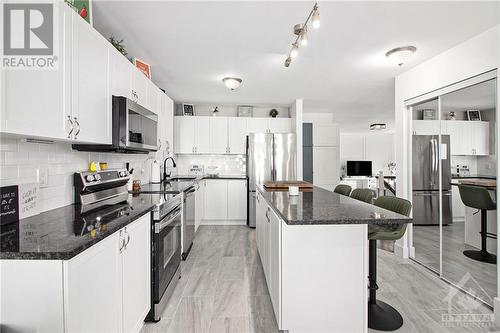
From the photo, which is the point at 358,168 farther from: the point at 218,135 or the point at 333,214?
the point at 333,214

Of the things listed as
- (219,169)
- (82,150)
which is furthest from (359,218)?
(219,169)

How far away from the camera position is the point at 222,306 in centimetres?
216

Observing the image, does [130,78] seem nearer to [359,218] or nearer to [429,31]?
[359,218]

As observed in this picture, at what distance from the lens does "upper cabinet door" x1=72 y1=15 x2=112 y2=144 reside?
1.55 meters

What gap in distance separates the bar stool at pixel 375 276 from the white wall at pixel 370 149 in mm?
7118

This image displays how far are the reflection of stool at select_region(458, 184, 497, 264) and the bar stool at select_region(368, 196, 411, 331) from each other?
0.92 m

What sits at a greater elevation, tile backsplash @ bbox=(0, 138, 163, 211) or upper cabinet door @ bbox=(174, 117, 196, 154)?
upper cabinet door @ bbox=(174, 117, 196, 154)

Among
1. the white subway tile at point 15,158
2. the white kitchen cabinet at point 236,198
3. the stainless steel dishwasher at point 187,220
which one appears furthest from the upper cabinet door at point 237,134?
the white subway tile at point 15,158

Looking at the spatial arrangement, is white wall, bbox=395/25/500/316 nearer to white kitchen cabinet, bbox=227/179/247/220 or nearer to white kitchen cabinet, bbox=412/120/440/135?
white kitchen cabinet, bbox=412/120/440/135

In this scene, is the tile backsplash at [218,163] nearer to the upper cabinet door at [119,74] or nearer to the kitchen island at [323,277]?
the upper cabinet door at [119,74]

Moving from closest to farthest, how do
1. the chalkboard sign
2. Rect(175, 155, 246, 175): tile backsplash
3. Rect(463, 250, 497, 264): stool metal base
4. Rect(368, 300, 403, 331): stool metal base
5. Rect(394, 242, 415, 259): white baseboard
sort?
the chalkboard sign
Rect(368, 300, 403, 331): stool metal base
Rect(463, 250, 497, 264): stool metal base
Rect(394, 242, 415, 259): white baseboard
Rect(175, 155, 246, 175): tile backsplash

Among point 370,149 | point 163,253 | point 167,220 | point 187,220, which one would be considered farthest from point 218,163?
point 370,149

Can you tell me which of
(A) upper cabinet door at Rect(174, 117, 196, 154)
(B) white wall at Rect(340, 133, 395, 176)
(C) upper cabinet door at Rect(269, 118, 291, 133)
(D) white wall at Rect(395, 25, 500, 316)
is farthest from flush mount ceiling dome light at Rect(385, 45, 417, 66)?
(B) white wall at Rect(340, 133, 395, 176)

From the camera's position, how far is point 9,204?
1.35 meters
